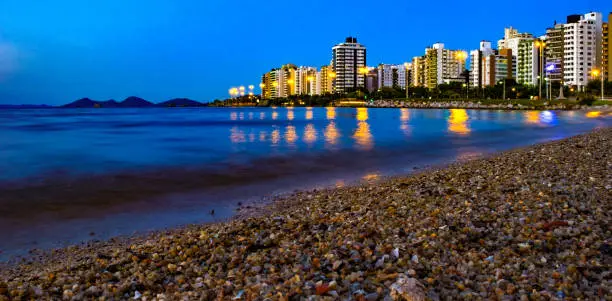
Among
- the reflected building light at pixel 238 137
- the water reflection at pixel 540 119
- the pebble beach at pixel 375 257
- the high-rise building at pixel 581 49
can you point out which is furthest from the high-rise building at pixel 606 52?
the pebble beach at pixel 375 257

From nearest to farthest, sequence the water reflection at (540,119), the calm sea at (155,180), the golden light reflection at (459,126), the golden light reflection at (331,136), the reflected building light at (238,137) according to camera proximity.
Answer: the calm sea at (155,180) → the golden light reflection at (331,136) → the reflected building light at (238,137) → the golden light reflection at (459,126) → the water reflection at (540,119)

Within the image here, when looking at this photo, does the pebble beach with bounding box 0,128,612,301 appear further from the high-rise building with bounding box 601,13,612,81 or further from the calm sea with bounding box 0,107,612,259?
the high-rise building with bounding box 601,13,612,81

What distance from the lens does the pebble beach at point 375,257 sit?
4.88 metres

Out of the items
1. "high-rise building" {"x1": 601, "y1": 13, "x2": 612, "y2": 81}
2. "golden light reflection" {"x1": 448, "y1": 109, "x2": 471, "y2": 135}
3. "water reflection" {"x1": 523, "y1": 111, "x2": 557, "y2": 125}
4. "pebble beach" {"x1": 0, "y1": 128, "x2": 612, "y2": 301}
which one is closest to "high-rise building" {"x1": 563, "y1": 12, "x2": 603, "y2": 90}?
"high-rise building" {"x1": 601, "y1": 13, "x2": 612, "y2": 81}

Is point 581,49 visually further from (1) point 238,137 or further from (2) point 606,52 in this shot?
(1) point 238,137

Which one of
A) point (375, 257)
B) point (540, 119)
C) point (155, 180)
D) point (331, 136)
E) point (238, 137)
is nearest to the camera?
point (375, 257)

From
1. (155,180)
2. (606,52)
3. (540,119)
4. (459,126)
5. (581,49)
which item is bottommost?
(155,180)

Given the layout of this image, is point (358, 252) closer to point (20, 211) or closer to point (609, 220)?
point (609, 220)

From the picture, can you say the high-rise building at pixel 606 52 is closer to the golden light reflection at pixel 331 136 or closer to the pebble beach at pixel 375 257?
the golden light reflection at pixel 331 136

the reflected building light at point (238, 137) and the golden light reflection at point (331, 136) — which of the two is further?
the reflected building light at point (238, 137)

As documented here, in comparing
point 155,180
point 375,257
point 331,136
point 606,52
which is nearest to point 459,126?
point 331,136

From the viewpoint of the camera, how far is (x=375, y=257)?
575 cm

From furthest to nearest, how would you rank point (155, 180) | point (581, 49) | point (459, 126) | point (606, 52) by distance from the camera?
point (606, 52)
point (581, 49)
point (459, 126)
point (155, 180)

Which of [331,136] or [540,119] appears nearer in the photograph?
[331,136]
